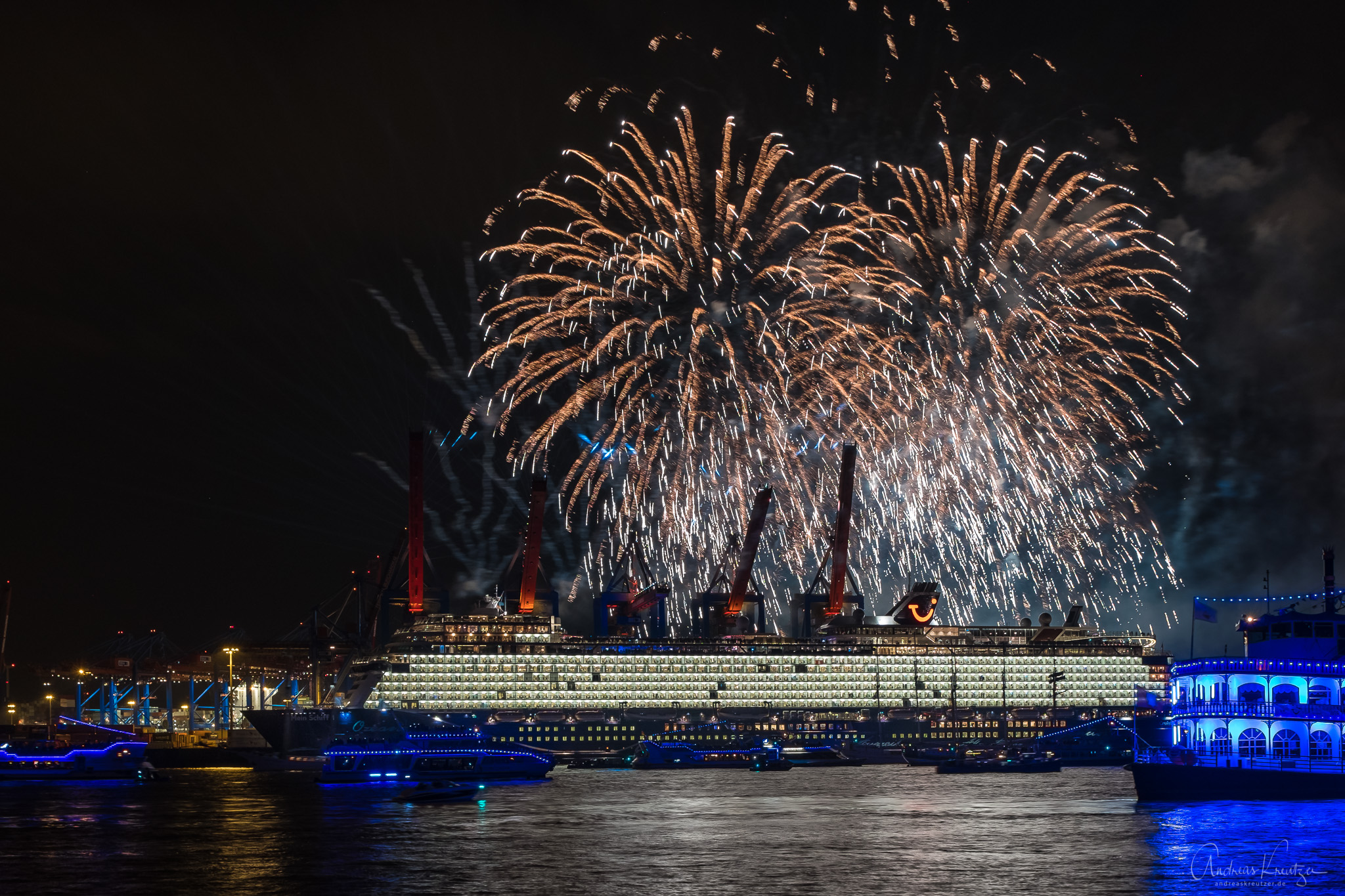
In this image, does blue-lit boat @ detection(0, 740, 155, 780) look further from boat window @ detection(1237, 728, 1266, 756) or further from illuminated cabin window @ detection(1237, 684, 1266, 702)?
illuminated cabin window @ detection(1237, 684, 1266, 702)

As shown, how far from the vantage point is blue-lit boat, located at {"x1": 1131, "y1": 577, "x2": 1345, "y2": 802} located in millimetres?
60219

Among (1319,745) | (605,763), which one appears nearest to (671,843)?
(1319,745)

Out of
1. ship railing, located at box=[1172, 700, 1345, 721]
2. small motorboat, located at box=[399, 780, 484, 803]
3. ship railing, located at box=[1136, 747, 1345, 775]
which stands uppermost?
ship railing, located at box=[1172, 700, 1345, 721]

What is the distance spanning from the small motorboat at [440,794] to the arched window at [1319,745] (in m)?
41.0

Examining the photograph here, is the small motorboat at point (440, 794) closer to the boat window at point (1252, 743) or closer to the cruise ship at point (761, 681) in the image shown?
the boat window at point (1252, 743)

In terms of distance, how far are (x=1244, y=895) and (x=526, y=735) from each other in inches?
3329

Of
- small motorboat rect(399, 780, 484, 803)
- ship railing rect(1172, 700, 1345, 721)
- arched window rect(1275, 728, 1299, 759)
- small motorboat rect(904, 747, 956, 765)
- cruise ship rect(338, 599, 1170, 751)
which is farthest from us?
cruise ship rect(338, 599, 1170, 751)

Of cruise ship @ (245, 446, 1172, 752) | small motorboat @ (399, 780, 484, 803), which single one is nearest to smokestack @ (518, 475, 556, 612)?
cruise ship @ (245, 446, 1172, 752)

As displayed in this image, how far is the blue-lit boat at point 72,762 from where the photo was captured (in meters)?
103

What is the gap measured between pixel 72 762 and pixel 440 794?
45.6 metres

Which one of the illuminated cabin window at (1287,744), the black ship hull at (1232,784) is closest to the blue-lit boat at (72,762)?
the black ship hull at (1232,784)

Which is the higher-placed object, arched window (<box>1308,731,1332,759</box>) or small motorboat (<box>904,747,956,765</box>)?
arched window (<box>1308,731,1332,759</box>)

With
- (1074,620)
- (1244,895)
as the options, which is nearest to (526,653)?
(1074,620)

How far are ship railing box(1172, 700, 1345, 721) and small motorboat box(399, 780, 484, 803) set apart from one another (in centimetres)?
3611
